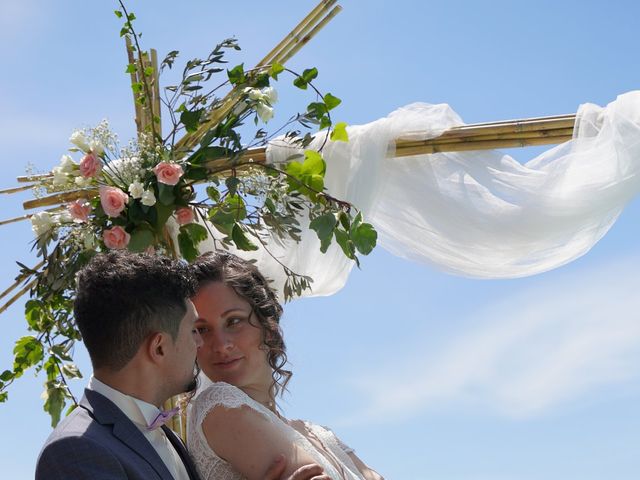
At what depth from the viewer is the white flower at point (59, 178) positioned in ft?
12.2

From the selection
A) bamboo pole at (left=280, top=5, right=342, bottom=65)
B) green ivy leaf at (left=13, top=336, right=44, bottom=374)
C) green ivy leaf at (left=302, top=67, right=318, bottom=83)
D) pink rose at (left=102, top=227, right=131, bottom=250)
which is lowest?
green ivy leaf at (left=13, top=336, right=44, bottom=374)

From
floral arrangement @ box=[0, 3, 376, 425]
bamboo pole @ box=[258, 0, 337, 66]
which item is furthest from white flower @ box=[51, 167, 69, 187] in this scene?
bamboo pole @ box=[258, 0, 337, 66]

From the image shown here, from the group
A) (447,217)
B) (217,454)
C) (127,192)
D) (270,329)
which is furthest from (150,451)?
(447,217)

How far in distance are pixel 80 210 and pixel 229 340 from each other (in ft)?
3.14

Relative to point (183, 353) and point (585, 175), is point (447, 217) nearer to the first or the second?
point (585, 175)

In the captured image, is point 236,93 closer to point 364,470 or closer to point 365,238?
point 365,238

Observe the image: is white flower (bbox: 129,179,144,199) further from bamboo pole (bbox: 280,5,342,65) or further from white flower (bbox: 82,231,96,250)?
bamboo pole (bbox: 280,5,342,65)

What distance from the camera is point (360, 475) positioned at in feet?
10.3

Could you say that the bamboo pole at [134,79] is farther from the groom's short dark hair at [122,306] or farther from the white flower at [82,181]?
the groom's short dark hair at [122,306]

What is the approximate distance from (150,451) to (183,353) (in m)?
0.23

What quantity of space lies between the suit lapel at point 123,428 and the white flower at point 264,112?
151 cm

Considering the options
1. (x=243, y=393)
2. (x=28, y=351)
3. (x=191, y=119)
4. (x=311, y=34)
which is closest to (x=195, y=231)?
(x=191, y=119)

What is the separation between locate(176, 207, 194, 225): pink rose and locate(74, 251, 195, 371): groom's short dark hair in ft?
3.95

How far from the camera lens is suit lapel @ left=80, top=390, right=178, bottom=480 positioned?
2.37 meters
